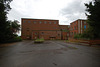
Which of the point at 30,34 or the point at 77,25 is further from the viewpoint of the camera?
the point at 30,34

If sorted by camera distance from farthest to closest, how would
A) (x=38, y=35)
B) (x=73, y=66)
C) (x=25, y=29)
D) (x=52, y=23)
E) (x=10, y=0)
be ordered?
1. (x=52, y=23)
2. (x=25, y=29)
3. (x=38, y=35)
4. (x=10, y=0)
5. (x=73, y=66)

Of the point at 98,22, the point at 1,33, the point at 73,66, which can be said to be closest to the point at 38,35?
the point at 1,33

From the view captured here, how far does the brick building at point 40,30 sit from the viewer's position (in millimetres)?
39081

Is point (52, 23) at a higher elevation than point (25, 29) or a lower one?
higher

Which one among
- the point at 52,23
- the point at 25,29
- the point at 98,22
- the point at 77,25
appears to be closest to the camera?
Answer: the point at 98,22

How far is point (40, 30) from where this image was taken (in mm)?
39281

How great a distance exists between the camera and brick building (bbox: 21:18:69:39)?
3908cm

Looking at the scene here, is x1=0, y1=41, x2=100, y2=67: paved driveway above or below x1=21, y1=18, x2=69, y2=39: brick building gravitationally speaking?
below

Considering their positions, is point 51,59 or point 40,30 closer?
point 51,59

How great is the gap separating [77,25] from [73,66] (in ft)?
117

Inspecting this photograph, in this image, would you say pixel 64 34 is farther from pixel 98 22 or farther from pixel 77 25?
pixel 98 22

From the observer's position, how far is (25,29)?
41.9 metres

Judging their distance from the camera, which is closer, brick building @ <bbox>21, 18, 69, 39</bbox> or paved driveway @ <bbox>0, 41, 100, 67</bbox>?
paved driveway @ <bbox>0, 41, 100, 67</bbox>

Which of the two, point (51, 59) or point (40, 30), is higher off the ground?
point (40, 30)
